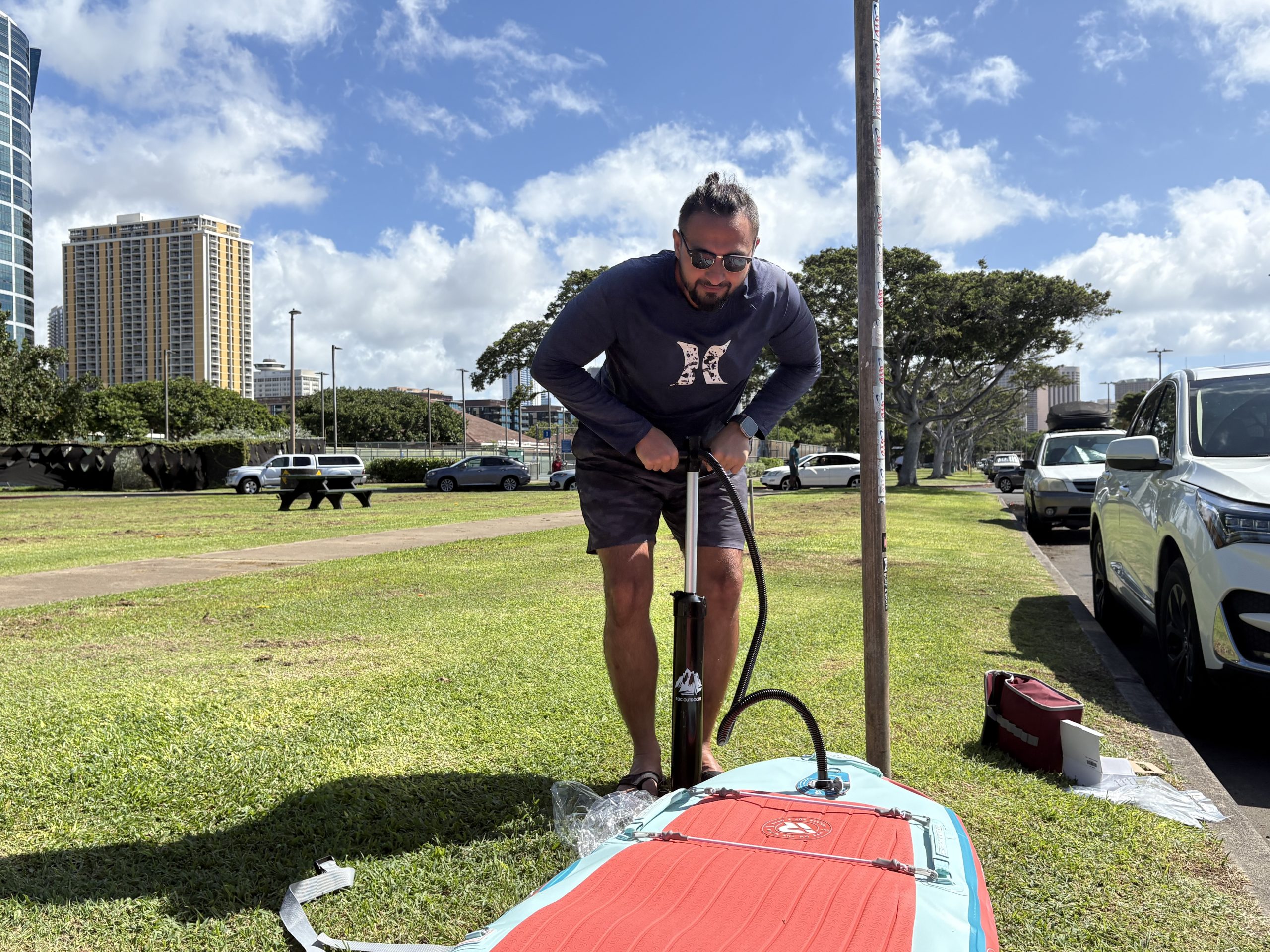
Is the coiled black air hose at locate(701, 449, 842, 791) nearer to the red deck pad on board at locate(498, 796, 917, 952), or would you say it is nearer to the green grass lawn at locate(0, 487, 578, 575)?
the red deck pad on board at locate(498, 796, 917, 952)

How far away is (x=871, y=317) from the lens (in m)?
2.82

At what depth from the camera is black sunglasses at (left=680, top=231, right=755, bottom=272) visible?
8.61 ft

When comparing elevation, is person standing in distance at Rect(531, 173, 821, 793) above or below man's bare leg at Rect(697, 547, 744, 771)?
above

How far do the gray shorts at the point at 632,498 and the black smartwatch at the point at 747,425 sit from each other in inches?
6.4

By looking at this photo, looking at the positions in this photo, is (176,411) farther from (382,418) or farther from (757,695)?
(757,695)

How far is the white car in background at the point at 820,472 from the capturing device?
3638cm

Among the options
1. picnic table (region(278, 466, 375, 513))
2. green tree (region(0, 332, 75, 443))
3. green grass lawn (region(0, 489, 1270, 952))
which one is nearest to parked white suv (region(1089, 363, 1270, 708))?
green grass lawn (region(0, 489, 1270, 952))

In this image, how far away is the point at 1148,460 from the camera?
4746 mm

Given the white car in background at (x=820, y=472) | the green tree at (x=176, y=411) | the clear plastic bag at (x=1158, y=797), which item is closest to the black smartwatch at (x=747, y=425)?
the clear plastic bag at (x=1158, y=797)

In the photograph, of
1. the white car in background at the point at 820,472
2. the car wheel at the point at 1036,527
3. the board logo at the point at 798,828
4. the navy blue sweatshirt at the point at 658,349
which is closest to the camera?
the board logo at the point at 798,828

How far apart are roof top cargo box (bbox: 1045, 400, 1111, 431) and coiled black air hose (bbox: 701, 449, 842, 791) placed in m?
24.4

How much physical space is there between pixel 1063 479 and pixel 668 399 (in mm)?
12831

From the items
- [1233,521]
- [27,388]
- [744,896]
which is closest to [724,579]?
[744,896]

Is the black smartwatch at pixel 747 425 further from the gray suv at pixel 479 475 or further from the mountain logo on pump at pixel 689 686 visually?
the gray suv at pixel 479 475
